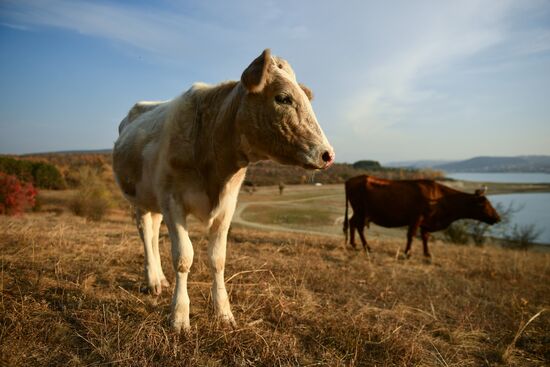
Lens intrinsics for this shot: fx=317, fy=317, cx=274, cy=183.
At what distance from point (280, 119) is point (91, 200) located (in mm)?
26453

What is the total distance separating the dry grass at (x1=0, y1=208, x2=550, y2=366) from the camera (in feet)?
8.31

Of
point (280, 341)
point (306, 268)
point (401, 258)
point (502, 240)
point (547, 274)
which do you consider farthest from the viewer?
point (502, 240)

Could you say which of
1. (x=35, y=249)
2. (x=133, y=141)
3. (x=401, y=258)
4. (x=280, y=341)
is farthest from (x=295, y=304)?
(x=401, y=258)

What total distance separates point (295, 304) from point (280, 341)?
0.93 meters

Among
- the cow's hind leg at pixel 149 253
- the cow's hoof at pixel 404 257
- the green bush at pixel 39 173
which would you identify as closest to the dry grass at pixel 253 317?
the cow's hind leg at pixel 149 253

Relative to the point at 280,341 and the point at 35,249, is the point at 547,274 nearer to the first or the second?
the point at 280,341

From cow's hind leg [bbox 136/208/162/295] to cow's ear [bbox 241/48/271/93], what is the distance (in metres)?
2.67

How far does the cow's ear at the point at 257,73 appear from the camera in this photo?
2.50 metres

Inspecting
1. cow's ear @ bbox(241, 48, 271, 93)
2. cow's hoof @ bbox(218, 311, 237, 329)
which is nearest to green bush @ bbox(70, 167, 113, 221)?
cow's hoof @ bbox(218, 311, 237, 329)

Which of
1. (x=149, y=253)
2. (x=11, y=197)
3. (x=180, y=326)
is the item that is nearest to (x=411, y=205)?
(x=149, y=253)

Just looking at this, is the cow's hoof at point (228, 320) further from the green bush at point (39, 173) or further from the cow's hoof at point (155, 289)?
the green bush at point (39, 173)

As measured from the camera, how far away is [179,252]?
3025 millimetres

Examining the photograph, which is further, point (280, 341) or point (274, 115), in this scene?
point (280, 341)

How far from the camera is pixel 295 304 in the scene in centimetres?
369
